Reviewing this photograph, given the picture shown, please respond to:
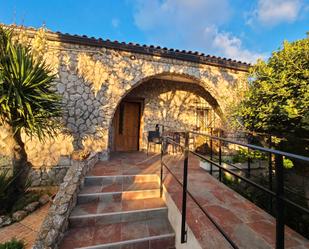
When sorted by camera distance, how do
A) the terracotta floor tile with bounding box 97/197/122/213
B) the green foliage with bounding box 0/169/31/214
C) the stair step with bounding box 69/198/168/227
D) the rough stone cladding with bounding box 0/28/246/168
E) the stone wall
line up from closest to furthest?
the stone wall, the stair step with bounding box 69/198/168/227, the terracotta floor tile with bounding box 97/197/122/213, the green foliage with bounding box 0/169/31/214, the rough stone cladding with bounding box 0/28/246/168

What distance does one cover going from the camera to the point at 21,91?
3.20 m

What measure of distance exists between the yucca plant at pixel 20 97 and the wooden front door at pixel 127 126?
3.25 metres

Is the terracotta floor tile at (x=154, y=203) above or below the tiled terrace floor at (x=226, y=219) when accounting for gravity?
below

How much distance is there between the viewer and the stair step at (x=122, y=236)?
2.11m

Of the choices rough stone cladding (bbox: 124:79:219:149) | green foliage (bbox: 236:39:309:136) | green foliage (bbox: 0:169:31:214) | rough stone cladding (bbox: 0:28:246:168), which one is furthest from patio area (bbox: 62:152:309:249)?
rough stone cladding (bbox: 124:79:219:149)

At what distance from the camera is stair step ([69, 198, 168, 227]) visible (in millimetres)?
2441

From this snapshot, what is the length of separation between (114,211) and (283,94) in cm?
411

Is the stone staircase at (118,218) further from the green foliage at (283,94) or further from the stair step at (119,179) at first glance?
the green foliage at (283,94)

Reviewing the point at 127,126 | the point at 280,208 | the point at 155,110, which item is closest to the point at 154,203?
the point at 280,208

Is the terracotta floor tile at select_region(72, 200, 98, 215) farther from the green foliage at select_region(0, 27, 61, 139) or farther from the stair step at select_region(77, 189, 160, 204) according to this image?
the green foliage at select_region(0, 27, 61, 139)

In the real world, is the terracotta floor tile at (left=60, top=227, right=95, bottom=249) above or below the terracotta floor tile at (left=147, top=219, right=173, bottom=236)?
below

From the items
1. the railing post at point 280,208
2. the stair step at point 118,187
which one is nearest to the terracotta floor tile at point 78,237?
the stair step at point 118,187

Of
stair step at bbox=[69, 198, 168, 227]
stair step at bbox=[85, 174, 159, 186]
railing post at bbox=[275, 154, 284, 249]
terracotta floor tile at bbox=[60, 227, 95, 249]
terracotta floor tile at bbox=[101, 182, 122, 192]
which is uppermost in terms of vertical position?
railing post at bbox=[275, 154, 284, 249]

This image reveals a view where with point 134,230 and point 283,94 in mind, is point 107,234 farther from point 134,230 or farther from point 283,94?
point 283,94
